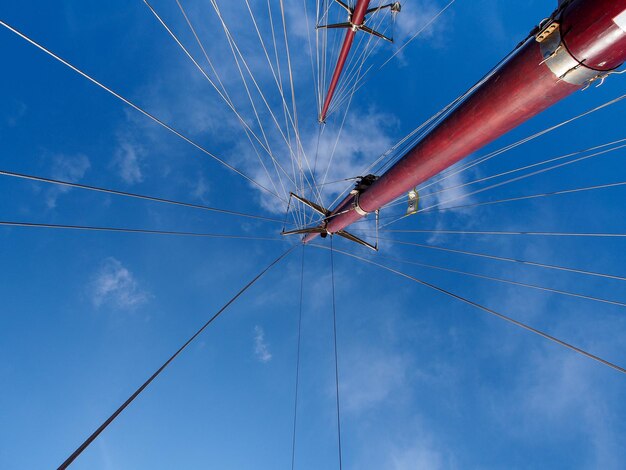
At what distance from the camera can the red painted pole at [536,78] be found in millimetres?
2357

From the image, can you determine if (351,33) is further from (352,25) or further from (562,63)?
(562,63)

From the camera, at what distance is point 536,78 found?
286 centimetres

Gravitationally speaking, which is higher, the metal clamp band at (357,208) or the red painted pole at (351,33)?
the red painted pole at (351,33)

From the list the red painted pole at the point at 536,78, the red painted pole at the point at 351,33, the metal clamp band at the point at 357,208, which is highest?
the red painted pole at the point at 351,33

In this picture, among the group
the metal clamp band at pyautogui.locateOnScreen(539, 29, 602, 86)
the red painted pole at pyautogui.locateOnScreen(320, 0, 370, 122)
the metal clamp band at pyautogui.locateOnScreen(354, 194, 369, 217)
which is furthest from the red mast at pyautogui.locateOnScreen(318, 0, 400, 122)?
the metal clamp band at pyautogui.locateOnScreen(539, 29, 602, 86)

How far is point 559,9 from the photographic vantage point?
2715 millimetres

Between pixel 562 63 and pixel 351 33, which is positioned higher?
pixel 351 33

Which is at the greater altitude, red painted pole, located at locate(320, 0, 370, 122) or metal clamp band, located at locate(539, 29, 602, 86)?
red painted pole, located at locate(320, 0, 370, 122)

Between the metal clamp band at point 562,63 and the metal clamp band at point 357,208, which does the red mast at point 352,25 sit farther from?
the metal clamp band at point 562,63

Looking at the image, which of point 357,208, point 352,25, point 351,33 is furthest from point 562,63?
point 351,33

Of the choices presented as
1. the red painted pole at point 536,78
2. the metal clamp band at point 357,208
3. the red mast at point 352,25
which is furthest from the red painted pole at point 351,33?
the red painted pole at point 536,78

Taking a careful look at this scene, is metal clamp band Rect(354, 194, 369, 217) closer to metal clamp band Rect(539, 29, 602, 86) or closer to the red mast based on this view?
metal clamp band Rect(539, 29, 602, 86)

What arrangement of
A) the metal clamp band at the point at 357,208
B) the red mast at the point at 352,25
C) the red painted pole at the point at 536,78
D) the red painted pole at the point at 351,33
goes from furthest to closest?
the red mast at the point at 352,25 → the red painted pole at the point at 351,33 → the metal clamp band at the point at 357,208 → the red painted pole at the point at 536,78

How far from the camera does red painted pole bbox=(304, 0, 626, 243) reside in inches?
92.8
